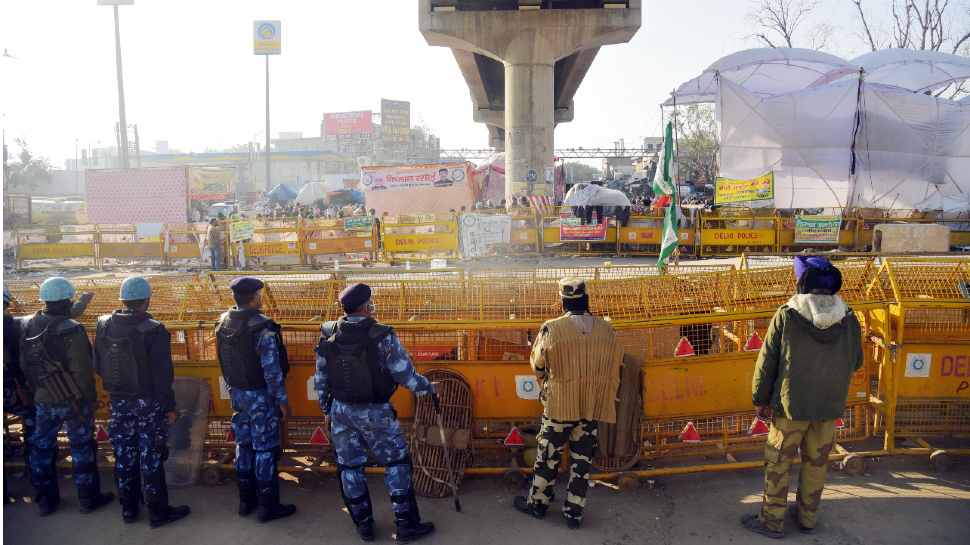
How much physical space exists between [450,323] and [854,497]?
3.37m

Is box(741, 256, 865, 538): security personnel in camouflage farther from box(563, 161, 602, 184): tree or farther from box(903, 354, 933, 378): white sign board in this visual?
box(563, 161, 602, 184): tree

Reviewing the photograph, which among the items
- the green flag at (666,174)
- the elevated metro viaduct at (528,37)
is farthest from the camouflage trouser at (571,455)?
the elevated metro viaduct at (528,37)

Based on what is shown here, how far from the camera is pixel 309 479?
15.3 ft

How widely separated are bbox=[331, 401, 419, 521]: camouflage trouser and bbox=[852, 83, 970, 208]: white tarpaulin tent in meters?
24.1

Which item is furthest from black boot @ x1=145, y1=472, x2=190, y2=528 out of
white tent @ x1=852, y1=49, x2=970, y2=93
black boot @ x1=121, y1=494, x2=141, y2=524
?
white tent @ x1=852, y1=49, x2=970, y2=93

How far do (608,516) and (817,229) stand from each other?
53.8 feet

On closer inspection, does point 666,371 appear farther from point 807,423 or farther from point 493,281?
point 493,281

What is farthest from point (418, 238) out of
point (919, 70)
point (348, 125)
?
point (348, 125)

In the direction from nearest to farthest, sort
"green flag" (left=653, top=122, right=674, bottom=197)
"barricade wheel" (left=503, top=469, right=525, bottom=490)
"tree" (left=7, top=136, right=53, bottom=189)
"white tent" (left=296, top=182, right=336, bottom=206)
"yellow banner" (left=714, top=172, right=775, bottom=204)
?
1. "barricade wheel" (left=503, top=469, right=525, bottom=490)
2. "green flag" (left=653, top=122, right=674, bottom=197)
3. "yellow banner" (left=714, top=172, right=775, bottom=204)
4. "white tent" (left=296, top=182, right=336, bottom=206)
5. "tree" (left=7, top=136, right=53, bottom=189)

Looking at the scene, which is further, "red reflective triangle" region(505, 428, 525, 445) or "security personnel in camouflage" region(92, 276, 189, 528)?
"red reflective triangle" region(505, 428, 525, 445)

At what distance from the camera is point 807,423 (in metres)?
3.79

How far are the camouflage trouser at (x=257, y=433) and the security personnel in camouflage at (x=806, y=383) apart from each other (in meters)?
3.47

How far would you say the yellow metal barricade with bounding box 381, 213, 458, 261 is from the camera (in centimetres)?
1717

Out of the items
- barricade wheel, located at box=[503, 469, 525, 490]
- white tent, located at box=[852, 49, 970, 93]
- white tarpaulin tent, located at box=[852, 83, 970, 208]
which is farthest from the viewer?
white tent, located at box=[852, 49, 970, 93]
